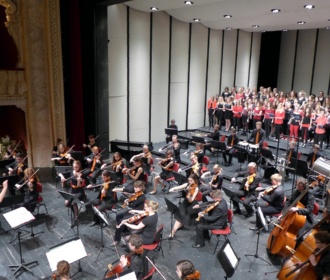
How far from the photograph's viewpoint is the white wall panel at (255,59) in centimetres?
1780

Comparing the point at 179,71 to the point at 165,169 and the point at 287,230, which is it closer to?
the point at 165,169

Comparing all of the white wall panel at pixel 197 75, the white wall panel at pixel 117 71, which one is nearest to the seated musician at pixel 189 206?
the white wall panel at pixel 117 71

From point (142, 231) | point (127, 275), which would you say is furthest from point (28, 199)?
point (127, 275)

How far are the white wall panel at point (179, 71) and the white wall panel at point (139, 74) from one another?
1.49m

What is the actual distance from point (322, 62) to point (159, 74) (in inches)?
349

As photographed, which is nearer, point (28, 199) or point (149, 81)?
point (28, 199)

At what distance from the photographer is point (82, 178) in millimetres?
7930

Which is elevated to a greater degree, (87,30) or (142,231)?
(87,30)

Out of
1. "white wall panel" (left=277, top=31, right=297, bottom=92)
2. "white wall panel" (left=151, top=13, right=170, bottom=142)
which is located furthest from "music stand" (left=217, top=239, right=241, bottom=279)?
"white wall panel" (left=277, top=31, right=297, bottom=92)

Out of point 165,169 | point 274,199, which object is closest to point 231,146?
point 165,169

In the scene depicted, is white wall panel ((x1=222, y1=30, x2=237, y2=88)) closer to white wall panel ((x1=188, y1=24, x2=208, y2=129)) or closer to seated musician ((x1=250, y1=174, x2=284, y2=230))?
white wall panel ((x1=188, y1=24, x2=208, y2=129))

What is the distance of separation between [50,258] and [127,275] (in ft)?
4.45

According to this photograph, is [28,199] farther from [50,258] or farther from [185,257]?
[185,257]

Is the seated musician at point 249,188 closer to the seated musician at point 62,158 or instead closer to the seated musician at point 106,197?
the seated musician at point 106,197
